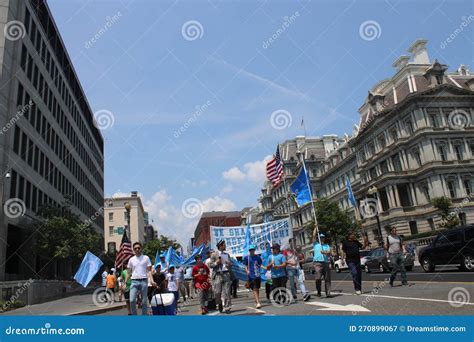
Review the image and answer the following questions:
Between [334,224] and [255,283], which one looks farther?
[334,224]

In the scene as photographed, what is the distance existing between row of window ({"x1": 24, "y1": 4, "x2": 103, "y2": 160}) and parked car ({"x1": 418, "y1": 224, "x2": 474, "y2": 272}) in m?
32.9

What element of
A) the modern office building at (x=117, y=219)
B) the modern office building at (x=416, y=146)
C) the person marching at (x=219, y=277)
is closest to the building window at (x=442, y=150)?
the modern office building at (x=416, y=146)

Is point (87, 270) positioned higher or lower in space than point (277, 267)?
higher

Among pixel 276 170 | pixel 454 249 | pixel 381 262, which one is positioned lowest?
pixel 381 262

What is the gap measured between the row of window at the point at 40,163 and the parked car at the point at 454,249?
90.3 ft

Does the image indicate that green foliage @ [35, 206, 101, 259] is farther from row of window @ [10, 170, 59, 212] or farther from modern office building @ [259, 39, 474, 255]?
modern office building @ [259, 39, 474, 255]

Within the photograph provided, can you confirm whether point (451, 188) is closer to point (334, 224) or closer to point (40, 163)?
point (334, 224)

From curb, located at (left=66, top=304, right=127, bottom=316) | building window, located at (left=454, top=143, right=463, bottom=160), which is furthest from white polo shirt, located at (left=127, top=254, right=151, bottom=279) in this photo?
building window, located at (left=454, top=143, right=463, bottom=160)

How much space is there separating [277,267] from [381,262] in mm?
15236

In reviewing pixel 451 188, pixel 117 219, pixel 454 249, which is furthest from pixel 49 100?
pixel 117 219

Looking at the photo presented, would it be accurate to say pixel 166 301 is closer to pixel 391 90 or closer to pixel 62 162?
pixel 62 162

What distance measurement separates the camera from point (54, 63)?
40.3 metres

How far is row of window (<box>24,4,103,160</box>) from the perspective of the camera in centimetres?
3397

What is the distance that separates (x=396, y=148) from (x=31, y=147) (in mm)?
44114
